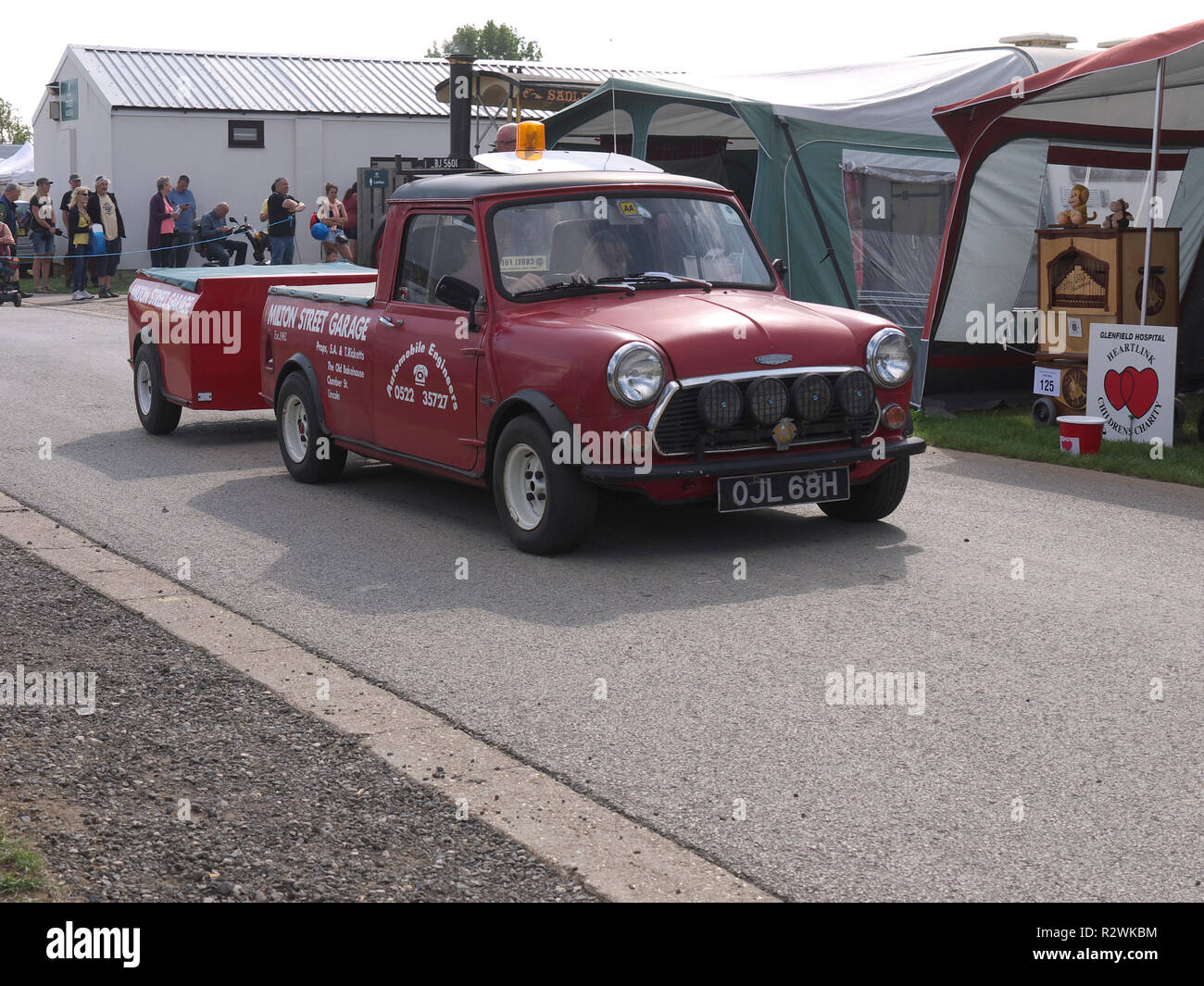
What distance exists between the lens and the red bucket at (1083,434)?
35.0 ft

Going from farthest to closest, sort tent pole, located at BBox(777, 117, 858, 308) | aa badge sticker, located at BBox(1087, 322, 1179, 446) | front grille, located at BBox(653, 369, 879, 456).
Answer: tent pole, located at BBox(777, 117, 858, 308) < aa badge sticker, located at BBox(1087, 322, 1179, 446) < front grille, located at BBox(653, 369, 879, 456)

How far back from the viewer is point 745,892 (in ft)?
12.3

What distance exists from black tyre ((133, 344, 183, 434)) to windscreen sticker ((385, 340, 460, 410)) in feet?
12.2

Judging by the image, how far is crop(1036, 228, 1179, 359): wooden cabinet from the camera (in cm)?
1243

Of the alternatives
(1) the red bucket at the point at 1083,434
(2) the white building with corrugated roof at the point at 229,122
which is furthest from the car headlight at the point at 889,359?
(2) the white building with corrugated roof at the point at 229,122

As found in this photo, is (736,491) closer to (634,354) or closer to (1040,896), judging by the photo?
(634,354)

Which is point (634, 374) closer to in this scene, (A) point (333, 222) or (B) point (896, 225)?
(B) point (896, 225)

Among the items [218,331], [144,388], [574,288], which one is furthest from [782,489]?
[144,388]

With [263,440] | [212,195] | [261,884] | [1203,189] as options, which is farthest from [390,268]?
[212,195]

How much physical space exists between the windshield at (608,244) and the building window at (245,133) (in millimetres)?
28393

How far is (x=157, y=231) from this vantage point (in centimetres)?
3034

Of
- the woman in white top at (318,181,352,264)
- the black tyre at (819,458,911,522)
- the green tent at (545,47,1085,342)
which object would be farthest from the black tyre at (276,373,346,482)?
the woman in white top at (318,181,352,264)

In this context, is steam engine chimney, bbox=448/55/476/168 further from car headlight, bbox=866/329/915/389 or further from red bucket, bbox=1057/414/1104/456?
car headlight, bbox=866/329/915/389

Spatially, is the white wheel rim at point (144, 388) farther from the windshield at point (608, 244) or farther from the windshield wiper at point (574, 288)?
the windshield wiper at point (574, 288)
